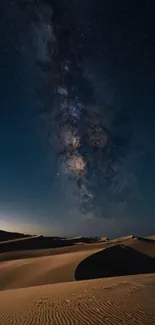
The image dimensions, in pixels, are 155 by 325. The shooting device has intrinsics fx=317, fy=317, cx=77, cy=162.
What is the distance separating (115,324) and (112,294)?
2.70 metres

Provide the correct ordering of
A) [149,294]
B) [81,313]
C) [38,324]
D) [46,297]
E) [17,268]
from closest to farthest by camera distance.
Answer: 1. [38,324]
2. [81,313]
3. [149,294]
4. [46,297]
5. [17,268]

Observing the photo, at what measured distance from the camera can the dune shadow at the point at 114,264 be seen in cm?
1586

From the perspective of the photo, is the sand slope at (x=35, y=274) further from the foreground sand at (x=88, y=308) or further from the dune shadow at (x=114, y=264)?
the foreground sand at (x=88, y=308)

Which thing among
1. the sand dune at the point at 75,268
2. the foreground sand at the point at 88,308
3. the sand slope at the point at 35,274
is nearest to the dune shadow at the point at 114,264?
the sand dune at the point at 75,268

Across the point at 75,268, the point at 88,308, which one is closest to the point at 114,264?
the point at 75,268

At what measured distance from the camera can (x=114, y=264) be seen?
64.3 ft

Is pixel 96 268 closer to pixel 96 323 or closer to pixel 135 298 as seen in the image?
pixel 135 298

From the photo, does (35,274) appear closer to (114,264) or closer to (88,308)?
(114,264)

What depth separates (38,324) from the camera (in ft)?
17.2

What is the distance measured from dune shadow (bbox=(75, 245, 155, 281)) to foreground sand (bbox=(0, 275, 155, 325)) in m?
6.26

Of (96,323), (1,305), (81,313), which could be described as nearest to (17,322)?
(81,313)

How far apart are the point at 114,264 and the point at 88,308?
14.2 meters

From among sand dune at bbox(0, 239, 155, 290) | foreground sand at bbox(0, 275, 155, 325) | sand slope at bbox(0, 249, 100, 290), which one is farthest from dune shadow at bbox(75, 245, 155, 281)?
foreground sand at bbox(0, 275, 155, 325)

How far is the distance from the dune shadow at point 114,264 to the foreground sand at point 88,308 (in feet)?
20.5
